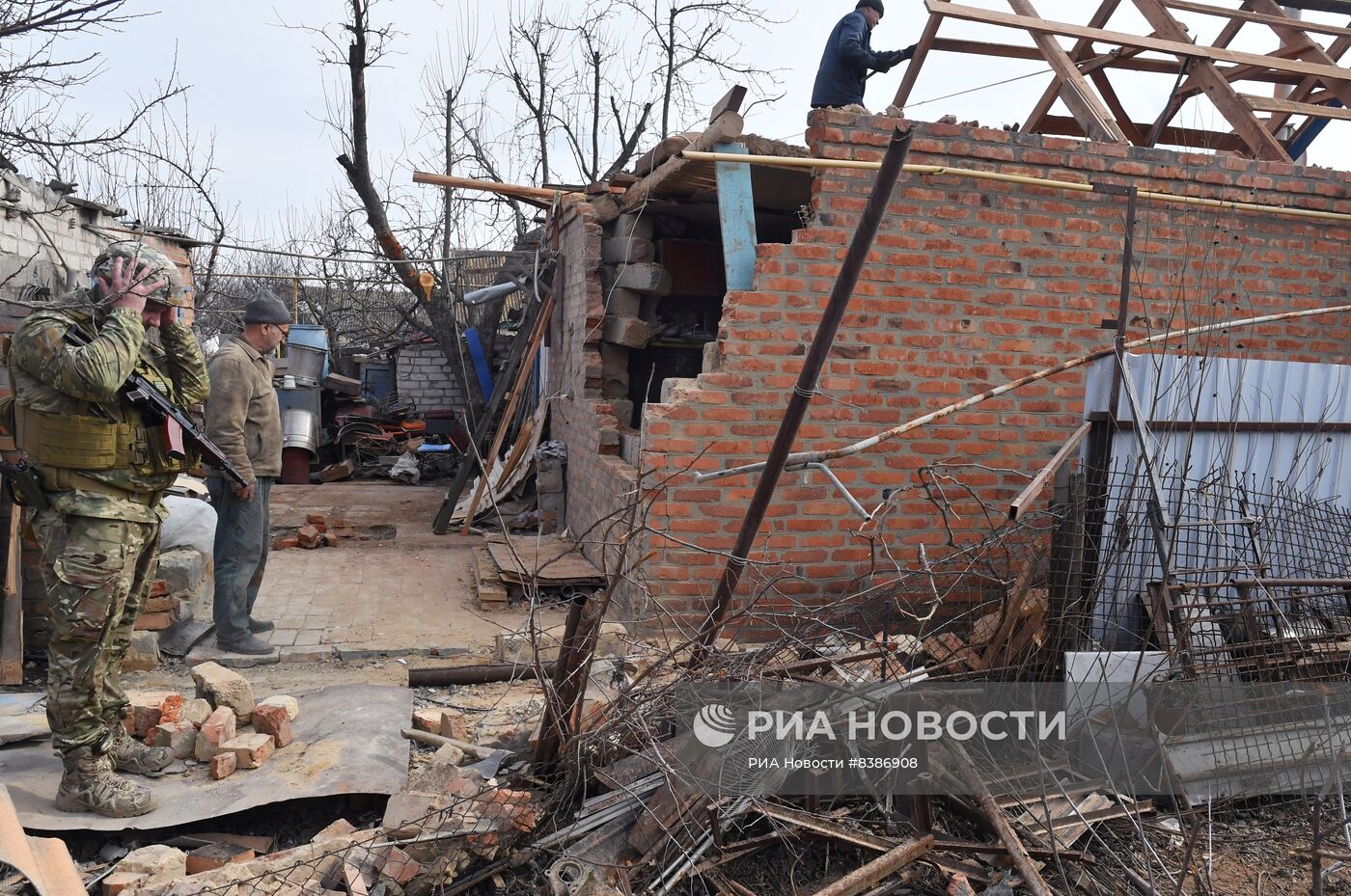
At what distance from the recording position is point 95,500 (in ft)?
10.8

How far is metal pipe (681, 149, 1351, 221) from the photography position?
4742 millimetres

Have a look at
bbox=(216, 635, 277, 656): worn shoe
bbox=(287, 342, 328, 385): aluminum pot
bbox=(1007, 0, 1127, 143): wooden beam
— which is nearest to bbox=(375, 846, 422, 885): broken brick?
bbox=(216, 635, 277, 656): worn shoe

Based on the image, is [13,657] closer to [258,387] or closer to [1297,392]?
[258,387]

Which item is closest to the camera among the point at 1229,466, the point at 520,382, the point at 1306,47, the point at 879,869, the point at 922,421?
the point at 879,869

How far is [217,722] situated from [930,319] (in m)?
4.02

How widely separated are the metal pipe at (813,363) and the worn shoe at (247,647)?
9.94 ft

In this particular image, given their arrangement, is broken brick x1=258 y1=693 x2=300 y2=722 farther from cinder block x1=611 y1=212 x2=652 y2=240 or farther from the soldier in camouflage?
cinder block x1=611 y1=212 x2=652 y2=240

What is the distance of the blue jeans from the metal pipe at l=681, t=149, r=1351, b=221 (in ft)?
10.1

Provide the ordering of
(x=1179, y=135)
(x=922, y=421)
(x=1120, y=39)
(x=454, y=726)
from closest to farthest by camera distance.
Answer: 1. (x=454, y=726)
2. (x=922, y=421)
3. (x=1120, y=39)
4. (x=1179, y=135)

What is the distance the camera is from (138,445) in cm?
349

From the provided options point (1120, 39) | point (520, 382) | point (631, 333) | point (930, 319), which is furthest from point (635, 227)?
point (1120, 39)

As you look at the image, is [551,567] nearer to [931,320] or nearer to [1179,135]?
[931,320]

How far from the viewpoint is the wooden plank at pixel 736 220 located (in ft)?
16.5

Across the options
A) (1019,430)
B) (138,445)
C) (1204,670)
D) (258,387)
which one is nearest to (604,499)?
(258,387)
